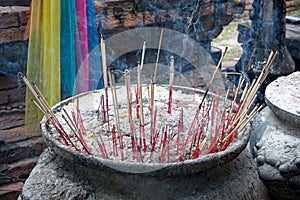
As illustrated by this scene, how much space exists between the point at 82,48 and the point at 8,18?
1.33ft

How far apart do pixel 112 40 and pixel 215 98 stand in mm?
1231

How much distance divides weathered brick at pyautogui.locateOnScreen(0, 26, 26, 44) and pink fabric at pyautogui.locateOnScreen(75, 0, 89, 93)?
31 cm

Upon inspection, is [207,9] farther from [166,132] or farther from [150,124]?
[166,132]

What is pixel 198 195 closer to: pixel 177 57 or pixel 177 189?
pixel 177 189

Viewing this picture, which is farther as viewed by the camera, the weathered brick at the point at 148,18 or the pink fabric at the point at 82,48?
the weathered brick at the point at 148,18

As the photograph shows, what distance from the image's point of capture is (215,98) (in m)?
1.57

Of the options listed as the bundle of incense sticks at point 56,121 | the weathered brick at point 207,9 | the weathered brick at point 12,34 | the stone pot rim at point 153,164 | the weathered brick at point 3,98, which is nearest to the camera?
the stone pot rim at point 153,164

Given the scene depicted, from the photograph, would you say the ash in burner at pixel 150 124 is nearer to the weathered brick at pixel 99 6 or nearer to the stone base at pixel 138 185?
the stone base at pixel 138 185

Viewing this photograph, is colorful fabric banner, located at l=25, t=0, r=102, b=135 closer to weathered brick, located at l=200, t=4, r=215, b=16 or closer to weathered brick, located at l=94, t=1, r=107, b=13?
weathered brick, located at l=94, t=1, r=107, b=13

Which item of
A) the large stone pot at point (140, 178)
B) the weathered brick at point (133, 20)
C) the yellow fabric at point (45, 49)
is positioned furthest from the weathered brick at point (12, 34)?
the large stone pot at point (140, 178)

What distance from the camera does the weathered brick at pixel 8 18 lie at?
7.64 feet

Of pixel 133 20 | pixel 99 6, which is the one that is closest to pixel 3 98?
pixel 99 6

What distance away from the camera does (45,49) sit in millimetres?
2271

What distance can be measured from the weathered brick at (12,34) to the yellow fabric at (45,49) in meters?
0.13
